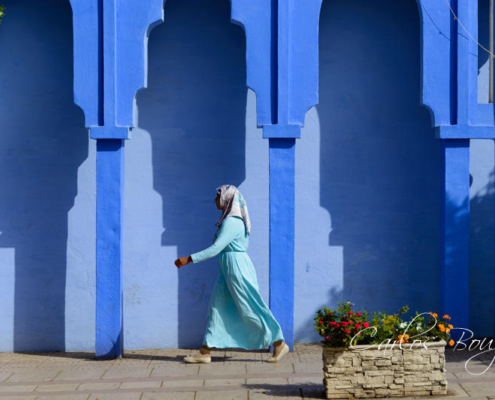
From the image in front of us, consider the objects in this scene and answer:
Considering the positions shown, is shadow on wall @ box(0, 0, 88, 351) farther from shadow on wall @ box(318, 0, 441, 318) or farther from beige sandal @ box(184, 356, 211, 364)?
shadow on wall @ box(318, 0, 441, 318)

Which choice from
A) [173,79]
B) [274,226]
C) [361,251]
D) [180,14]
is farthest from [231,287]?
[180,14]

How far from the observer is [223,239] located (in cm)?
702

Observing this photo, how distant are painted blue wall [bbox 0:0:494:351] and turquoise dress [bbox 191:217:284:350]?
3.58 ft

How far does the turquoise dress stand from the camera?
279 inches

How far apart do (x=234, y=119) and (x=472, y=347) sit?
11.9 feet

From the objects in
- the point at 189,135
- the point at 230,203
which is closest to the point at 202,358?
the point at 230,203

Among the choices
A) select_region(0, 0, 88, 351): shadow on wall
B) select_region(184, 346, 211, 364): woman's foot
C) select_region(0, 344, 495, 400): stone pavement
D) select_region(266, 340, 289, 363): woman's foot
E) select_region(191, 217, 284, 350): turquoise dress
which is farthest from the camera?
select_region(0, 0, 88, 351): shadow on wall

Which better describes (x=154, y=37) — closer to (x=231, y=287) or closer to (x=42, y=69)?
(x=42, y=69)

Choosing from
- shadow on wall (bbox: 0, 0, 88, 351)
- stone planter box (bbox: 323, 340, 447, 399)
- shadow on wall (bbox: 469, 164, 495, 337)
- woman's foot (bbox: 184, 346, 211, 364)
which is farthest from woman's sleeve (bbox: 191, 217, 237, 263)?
shadow on wall (bbox: 469, 164, 495, 337)

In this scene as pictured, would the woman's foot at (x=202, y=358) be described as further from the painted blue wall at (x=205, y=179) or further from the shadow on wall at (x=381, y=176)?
the shadow on wall at (x=381, y=176)

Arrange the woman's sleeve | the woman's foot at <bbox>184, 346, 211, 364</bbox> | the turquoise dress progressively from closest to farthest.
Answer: the woman's sleeve
the turquoise dress
the woman's foot at <bbox>184, 346, 211, 364</bbox>

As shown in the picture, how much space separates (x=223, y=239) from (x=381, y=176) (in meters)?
2.36

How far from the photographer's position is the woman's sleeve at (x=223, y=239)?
22.8ft

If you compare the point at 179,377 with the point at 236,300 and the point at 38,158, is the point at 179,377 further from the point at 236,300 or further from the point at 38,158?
the point at 38,158
